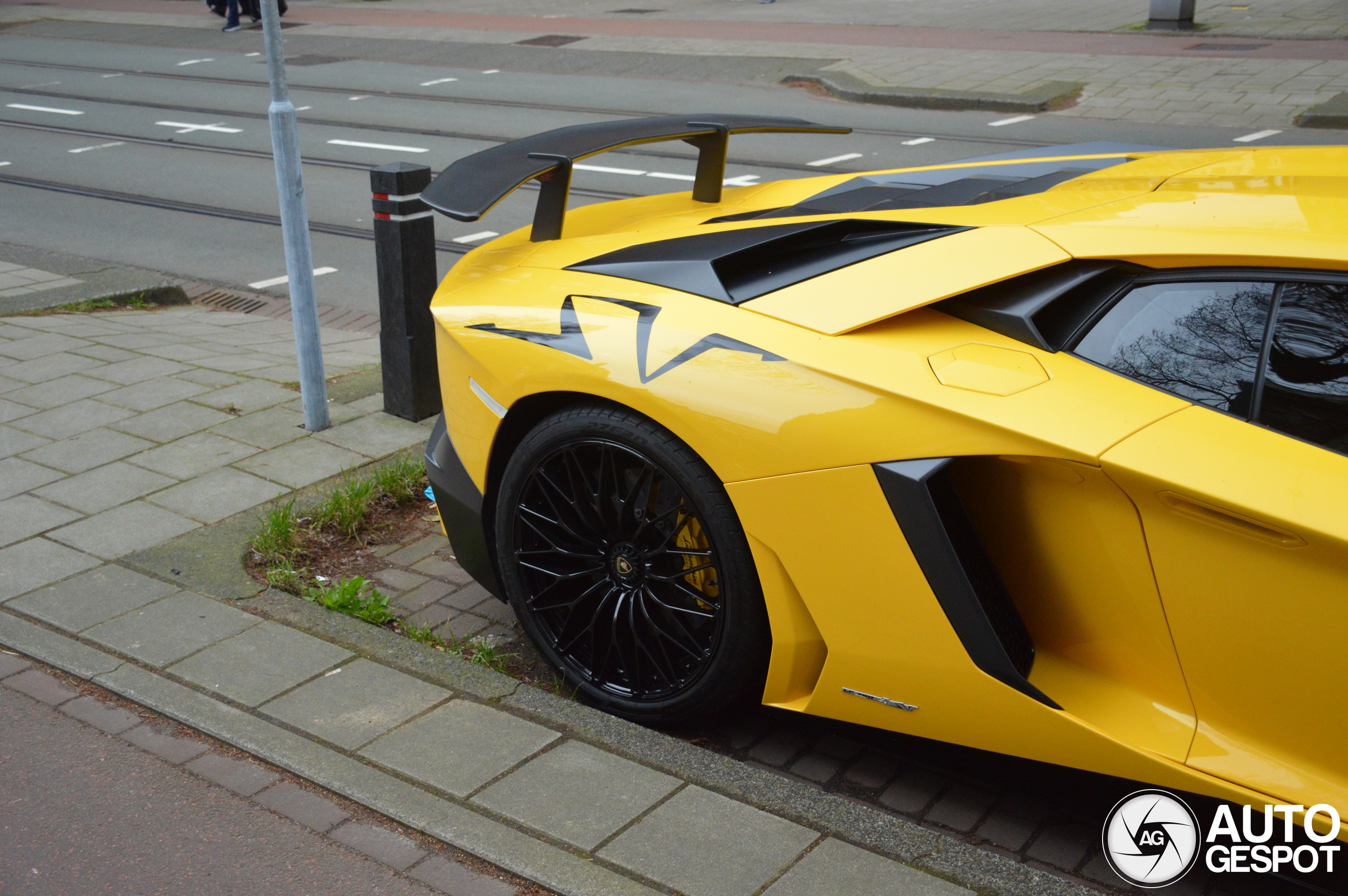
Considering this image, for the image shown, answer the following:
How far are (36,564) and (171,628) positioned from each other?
27.8 inches

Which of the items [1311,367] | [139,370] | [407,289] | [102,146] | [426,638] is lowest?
[426,638]

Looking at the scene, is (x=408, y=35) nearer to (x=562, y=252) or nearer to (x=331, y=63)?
(x=331, y=63)

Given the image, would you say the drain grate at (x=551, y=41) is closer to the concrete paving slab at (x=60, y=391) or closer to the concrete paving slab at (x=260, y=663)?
the concrete paving slab at (x=60, y=391)

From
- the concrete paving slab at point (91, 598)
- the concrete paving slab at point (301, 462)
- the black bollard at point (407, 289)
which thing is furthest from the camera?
the black bollard at point (407, 289)

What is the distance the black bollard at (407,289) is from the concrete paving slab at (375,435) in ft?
0.26

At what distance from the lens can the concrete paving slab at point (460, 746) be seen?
257 cm

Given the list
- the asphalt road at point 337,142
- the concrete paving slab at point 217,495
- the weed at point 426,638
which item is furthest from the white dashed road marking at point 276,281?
the weed at point 426,638

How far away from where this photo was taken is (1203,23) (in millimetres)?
18812

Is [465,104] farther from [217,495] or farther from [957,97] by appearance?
[217,495]

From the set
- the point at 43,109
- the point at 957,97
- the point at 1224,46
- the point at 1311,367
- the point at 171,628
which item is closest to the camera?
the point at 1311,367

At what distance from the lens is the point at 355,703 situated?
2.85 metres

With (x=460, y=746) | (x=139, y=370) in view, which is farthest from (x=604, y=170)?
(x=460, y=746)

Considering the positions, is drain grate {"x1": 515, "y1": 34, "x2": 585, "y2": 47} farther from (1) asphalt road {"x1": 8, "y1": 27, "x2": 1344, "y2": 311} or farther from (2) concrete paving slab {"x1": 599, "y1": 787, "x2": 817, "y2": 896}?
(2) concrete paving slab {"x1": 599, "y1": 787, "x2": 817, "y2": 896}

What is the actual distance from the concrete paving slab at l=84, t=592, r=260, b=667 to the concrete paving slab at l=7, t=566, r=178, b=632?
0.15ft
